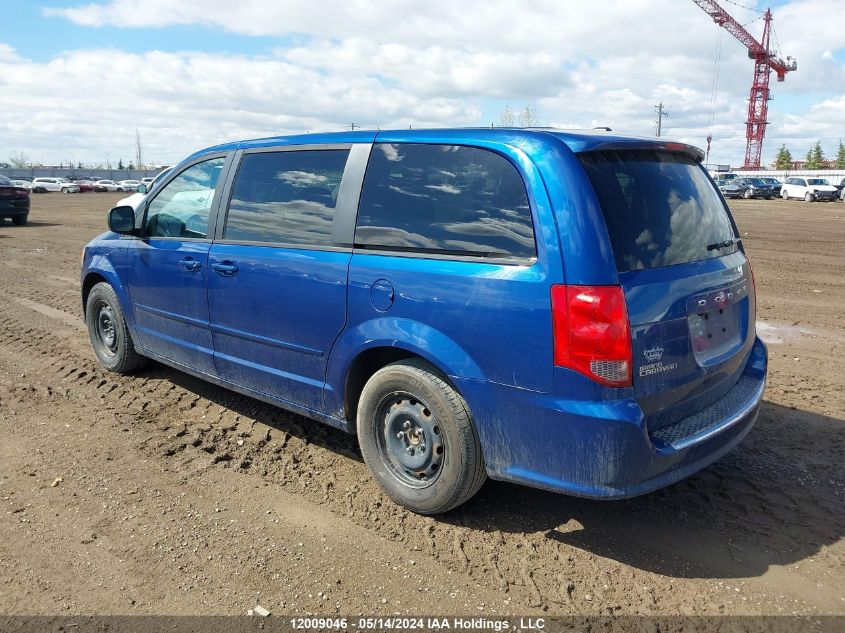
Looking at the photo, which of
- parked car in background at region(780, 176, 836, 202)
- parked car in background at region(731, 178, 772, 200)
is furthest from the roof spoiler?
parked car in background at region(731, 178, 772, 200)

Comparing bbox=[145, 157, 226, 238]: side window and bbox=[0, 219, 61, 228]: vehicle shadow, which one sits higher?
bbox=[145, 157, 226, 238]: side window

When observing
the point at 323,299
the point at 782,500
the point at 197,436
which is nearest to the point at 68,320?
the point at 197,436

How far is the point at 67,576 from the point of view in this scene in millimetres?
2984

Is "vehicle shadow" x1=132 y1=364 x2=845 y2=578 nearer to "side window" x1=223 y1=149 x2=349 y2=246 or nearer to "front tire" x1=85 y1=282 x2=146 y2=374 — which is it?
"side window" x1=223 y1=149 x2=349 y2=246

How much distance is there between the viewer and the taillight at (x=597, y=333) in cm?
275

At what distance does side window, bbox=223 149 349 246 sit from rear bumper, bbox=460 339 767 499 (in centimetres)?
139

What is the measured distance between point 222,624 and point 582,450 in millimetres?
1590

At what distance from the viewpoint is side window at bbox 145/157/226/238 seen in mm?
4547

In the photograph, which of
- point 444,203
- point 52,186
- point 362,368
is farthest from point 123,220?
point 52,186

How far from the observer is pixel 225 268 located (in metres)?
4.19

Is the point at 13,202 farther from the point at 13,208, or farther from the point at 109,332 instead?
the point at 109,332

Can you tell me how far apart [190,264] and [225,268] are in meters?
0.42

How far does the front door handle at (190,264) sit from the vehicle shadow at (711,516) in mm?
2267

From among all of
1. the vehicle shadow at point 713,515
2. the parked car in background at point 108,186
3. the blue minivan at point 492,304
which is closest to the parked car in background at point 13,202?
the blue minivan at point 492,304
